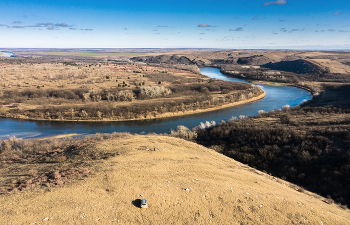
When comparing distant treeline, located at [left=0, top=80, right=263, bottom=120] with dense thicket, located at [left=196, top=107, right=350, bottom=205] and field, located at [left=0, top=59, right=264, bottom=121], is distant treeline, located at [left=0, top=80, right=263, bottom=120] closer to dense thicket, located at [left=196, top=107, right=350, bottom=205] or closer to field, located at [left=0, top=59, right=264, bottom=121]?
field, located at [left=0, top=59, right=264, bottom=121]

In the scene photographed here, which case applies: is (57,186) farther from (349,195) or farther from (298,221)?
(349,195)

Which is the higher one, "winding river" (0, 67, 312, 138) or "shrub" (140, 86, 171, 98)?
"shrub" (140, 86, 171, 98)

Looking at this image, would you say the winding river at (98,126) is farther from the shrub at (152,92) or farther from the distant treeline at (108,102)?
the shrub at (152,92)

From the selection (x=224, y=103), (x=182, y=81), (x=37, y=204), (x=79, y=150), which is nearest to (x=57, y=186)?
(x=37, y=204)

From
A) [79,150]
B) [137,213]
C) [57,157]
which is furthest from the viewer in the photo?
[79,150]

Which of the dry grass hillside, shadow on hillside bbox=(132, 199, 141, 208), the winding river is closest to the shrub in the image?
the winding river

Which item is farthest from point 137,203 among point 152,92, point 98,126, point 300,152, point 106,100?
point 152,92

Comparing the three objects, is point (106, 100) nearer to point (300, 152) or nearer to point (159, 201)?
point (300, 152)
